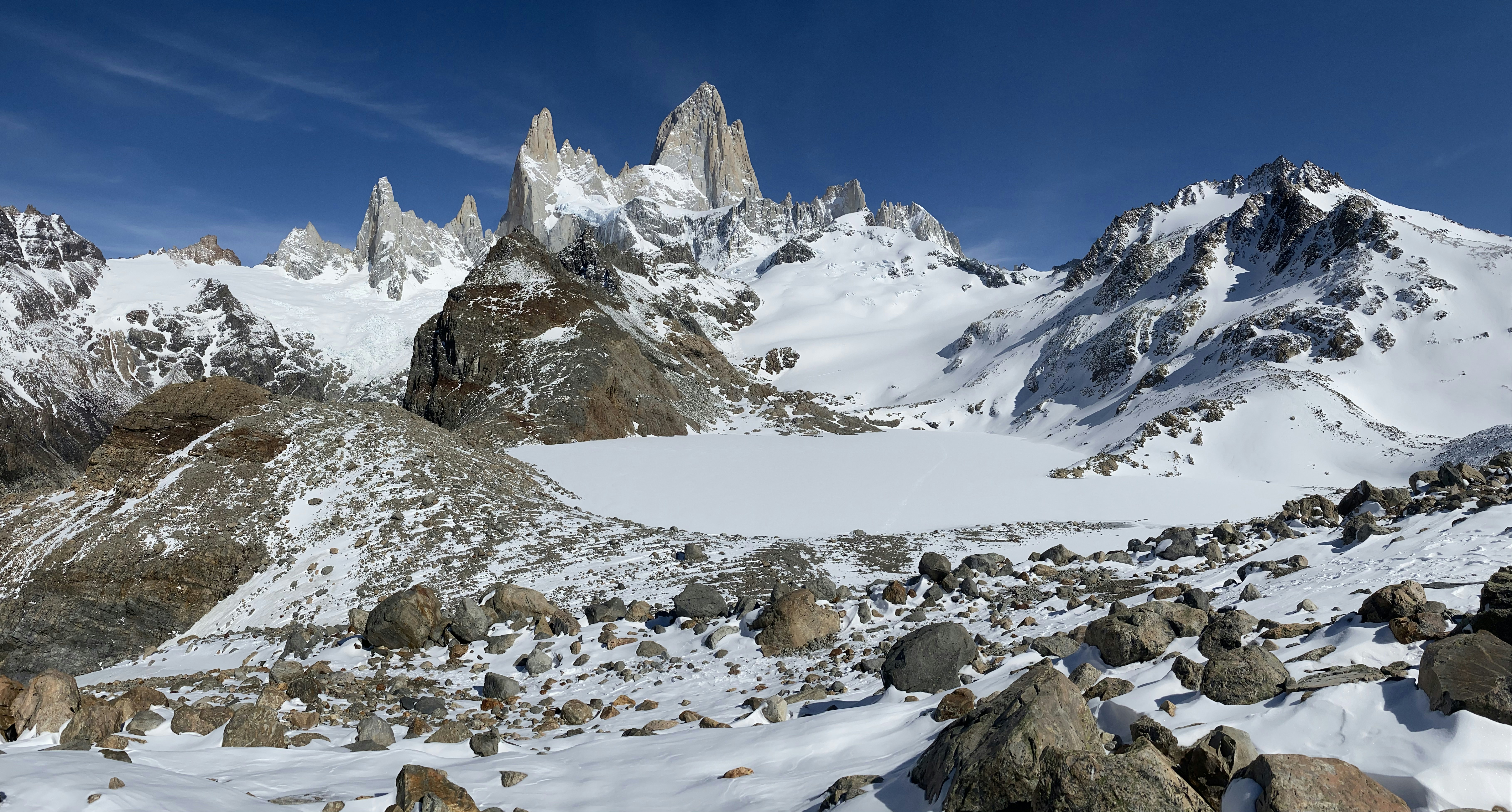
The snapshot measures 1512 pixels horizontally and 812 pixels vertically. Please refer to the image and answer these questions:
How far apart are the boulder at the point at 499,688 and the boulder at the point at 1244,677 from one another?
939 cm

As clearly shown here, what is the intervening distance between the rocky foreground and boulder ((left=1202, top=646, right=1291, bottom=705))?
23 mm

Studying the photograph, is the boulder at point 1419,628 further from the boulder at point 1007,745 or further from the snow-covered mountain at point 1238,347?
the snow-covered mountain at point 1238,347

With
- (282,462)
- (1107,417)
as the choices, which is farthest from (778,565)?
(1107,417)

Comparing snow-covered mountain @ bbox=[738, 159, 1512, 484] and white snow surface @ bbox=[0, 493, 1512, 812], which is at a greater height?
snow-covered mountain @ bbox=[738, 159, 1512, 484]

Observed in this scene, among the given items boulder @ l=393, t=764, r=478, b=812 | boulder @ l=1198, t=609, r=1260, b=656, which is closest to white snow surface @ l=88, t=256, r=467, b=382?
A: boulder @ l=393, t=764, r=478, b=812

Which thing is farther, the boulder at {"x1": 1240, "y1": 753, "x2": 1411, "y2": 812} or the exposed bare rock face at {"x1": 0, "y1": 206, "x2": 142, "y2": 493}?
the exposed bare rock face at {"x1": 0, "y1": 206, "x2": 142, "y2": 493}

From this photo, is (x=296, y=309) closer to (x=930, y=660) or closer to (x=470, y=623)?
(x=470, y=623)

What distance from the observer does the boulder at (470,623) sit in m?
12.8

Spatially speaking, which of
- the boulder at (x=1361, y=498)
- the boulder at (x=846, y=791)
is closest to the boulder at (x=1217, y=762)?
the boulder at (x=846, y=791)

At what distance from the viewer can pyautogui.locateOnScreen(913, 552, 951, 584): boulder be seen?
14766mm

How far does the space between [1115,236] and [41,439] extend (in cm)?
17612

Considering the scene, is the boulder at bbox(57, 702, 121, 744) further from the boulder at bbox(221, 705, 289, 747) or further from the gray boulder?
the gray boulder

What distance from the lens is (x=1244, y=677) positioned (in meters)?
5.72

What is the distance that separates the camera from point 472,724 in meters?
9.48
